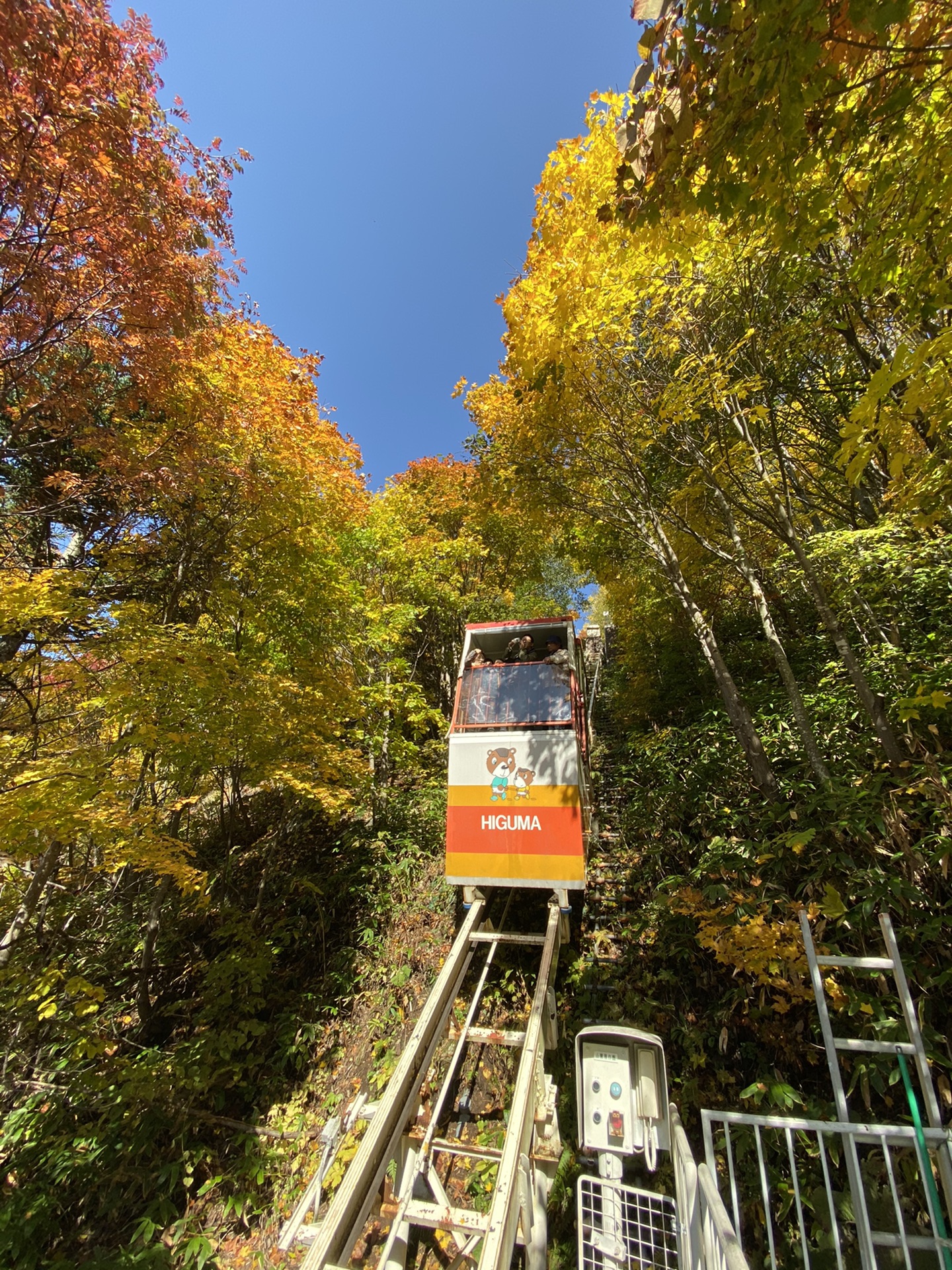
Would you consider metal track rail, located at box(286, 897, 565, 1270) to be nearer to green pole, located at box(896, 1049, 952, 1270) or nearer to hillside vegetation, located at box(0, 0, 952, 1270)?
hillside vegetation, located at box(0, 0, 952, 1270)

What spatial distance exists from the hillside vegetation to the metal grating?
36.9 inches

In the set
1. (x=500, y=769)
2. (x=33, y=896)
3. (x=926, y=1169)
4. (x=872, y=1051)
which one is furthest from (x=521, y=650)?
(x=33, y=896)

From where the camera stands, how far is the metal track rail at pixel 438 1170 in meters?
2.31

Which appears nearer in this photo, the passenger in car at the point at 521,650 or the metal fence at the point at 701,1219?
the metal fence at the point at 701,1219

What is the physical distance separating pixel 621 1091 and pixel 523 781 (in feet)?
7.58

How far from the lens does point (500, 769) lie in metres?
4.79

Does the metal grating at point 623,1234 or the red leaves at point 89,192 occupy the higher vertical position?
the red leaves at point 89,192

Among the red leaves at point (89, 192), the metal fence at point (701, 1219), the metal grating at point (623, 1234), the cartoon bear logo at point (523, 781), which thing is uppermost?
the red leaves at point (89, 192)

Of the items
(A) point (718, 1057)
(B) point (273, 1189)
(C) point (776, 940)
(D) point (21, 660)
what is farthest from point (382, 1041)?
(D) point (21, 660)

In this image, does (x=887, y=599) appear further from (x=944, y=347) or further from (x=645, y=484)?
→ (x=944, y=347)

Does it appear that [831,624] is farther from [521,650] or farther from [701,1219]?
[701,1219]

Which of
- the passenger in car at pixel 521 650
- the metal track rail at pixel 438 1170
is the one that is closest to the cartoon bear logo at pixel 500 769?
the passenger in car at pixel 521 650

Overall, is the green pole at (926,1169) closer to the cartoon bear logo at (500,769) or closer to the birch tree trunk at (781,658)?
the birch tree trunk at (781,658)

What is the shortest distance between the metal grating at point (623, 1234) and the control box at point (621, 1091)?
18 cm
